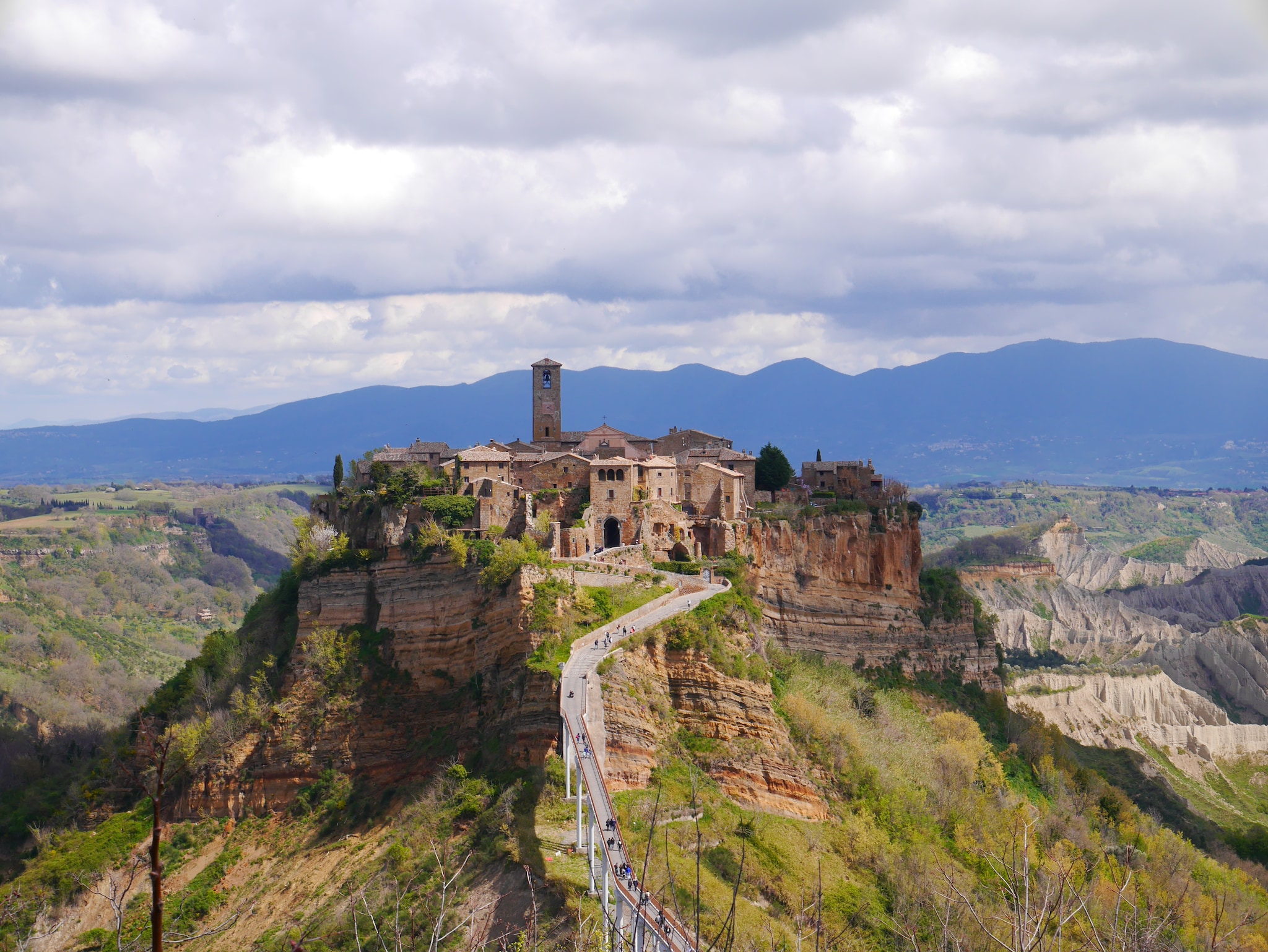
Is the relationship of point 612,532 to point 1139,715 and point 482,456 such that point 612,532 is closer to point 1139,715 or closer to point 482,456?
point 482,456

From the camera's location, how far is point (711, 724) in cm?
5366

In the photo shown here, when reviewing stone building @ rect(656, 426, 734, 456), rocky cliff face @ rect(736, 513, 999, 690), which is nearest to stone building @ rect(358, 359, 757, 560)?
rocky cliff face @ rect(736, 513, 999, 690)

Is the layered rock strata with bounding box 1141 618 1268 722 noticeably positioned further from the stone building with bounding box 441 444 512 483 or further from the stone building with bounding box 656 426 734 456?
the stone building with bounding box 441 444 512 483

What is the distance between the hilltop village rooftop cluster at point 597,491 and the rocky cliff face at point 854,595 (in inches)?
116

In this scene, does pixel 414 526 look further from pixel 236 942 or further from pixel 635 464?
pixel 236 942

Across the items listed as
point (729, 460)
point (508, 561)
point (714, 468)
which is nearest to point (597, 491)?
point (714, 468)

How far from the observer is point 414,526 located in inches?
2618

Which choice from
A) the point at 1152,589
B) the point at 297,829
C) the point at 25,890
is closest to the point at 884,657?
the point at 297,829

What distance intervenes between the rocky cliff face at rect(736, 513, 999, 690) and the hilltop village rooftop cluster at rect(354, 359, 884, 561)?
2.95 m

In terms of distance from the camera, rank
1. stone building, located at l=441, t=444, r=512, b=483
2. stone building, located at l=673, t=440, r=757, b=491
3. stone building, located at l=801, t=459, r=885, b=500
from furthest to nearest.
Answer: stone building, located at l=801, t=459, r=885, b=500
stone building, located at l=673, t=440, r=757, b=491
stone building, located at l=441, t=444, r=512, b=483

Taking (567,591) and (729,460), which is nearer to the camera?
(567,591)

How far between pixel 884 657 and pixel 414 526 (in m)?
31.7

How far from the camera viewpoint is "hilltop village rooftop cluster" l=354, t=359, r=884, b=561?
219ft

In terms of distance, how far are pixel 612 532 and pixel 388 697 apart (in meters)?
→ 14.8
